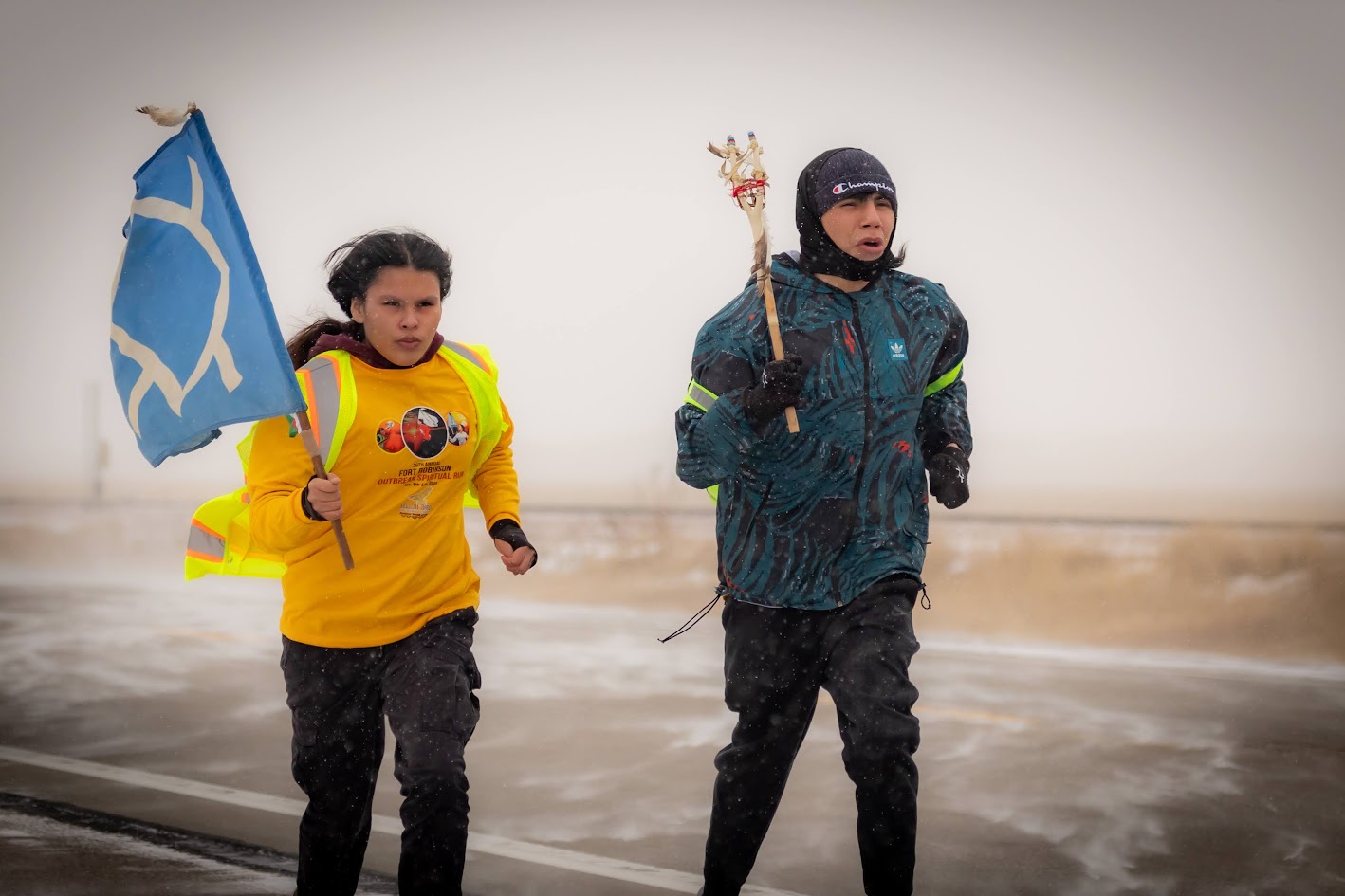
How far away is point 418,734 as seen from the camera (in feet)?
11.6

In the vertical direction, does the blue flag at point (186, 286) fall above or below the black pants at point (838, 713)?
above

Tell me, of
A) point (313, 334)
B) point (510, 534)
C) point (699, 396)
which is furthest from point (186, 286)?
point (699, 396)

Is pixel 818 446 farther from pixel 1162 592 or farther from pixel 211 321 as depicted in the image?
pixel 1162 592

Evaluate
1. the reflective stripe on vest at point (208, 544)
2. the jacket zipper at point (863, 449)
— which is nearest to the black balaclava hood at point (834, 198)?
the jacket zipper at point (863, 449)

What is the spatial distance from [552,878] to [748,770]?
1.17 m

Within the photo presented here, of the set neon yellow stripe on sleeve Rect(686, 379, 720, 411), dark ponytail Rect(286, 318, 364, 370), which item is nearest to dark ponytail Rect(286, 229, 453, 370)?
dark ponytail Rect(286, 318, 364, 370)

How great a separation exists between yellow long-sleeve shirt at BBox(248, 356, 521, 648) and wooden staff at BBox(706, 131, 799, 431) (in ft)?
2.84

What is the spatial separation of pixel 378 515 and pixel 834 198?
1404 mm

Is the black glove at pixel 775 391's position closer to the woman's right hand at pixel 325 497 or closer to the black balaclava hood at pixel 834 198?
the black balaclava hood at pixel 834 198

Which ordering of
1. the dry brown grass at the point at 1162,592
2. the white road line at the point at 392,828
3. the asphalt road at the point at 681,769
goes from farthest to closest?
the dry brown grass at the point at 1162,592 → the asphalt road at the point at 681,769 → the white road line at the point at 392,828

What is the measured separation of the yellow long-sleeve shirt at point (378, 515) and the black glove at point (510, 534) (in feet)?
0.46

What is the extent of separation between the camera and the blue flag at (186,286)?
378cm

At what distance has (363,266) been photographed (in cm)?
385

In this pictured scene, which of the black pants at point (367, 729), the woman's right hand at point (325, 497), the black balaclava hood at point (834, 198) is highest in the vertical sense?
the black balaclava hood at point (834, 198)
